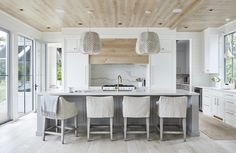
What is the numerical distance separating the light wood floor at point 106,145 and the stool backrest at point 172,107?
0.53 m

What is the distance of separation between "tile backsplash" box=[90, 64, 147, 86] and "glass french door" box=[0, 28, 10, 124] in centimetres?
292

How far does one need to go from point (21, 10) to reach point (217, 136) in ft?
17.3

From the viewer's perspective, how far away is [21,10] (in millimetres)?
5691

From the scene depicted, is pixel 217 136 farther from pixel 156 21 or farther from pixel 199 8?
pixel 156 21

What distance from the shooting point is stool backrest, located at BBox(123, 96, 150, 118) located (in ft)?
14.9

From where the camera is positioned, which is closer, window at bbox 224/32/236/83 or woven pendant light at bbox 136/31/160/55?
woven pendant light at bbox 136/31/160/55

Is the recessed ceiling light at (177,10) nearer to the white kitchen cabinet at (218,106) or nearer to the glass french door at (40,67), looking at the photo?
the white kitchen cabinet at (218,106)

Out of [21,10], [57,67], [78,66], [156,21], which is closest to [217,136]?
[156,21]

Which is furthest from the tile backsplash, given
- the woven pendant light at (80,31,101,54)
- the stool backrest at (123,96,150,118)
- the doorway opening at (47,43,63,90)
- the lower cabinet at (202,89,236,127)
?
the stool backrest at (123,96,150,118)

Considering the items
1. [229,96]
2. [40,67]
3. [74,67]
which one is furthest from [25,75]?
[229,96]

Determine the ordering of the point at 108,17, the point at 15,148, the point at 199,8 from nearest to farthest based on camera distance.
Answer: the point at 15,148, the point at 199,8, the point at 108,17

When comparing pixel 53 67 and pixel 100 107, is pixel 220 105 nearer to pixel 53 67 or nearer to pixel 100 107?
pixel 100 107

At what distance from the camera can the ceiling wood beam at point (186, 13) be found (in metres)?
5.07

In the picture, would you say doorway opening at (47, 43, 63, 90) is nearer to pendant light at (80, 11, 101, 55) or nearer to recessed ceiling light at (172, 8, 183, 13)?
pendant light at (80, 11, 101, 55)
